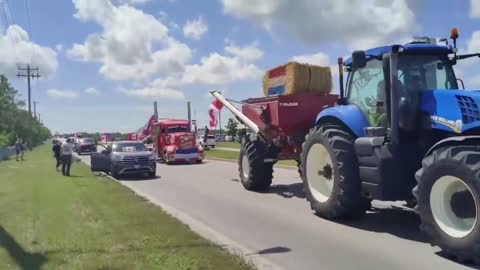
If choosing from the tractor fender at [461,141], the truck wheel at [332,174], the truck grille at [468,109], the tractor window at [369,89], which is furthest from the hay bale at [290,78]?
the tractor fender at [461,141]

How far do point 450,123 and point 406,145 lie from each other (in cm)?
99

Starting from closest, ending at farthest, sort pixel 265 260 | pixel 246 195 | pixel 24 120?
pixel 265 260
pixel 246 195
pixel 24 120

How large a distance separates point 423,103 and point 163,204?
730cm

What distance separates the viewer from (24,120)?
72438 mm

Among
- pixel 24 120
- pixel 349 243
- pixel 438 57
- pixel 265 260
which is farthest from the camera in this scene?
pixel 24 120

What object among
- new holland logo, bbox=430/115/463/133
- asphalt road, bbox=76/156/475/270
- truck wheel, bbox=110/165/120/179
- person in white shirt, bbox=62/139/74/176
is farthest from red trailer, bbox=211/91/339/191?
person in white shirt, bbox=62/139/74/176

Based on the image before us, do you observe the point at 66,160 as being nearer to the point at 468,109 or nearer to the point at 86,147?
the point at 468,109

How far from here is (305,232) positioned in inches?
365

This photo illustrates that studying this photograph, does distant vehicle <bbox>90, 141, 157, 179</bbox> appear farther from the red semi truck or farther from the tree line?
the tree line

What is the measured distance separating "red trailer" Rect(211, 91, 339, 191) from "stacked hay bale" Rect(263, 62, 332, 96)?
345mm

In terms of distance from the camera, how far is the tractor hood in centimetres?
736

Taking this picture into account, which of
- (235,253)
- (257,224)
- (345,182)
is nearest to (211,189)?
(257,224)

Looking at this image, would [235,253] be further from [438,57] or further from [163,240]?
[438,57]

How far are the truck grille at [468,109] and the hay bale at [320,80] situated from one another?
691 cm
